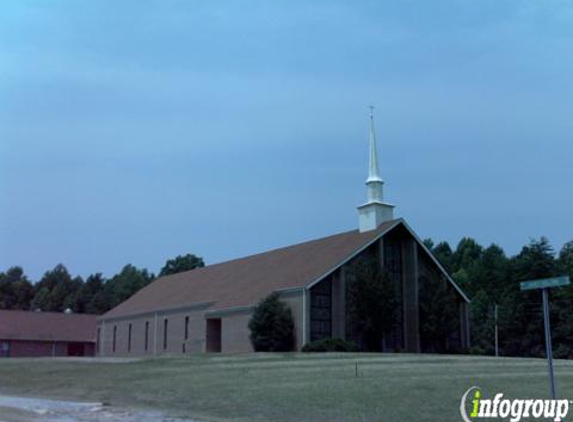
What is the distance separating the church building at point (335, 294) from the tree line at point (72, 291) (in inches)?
1843

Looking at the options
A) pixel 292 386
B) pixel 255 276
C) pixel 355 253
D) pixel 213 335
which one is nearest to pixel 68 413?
pixel 292 386

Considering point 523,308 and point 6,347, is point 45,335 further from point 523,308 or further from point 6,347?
point 523,308

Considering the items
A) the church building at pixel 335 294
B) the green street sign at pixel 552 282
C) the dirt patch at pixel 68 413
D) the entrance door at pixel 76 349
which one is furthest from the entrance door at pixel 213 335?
the green street sign at pixel 552 282

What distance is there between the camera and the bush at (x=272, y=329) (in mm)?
40938

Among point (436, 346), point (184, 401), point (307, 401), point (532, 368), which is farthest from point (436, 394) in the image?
point (436, 346)

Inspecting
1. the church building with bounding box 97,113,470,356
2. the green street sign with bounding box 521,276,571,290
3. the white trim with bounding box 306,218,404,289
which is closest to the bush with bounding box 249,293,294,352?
the church building with bounding box 97,113,470,356

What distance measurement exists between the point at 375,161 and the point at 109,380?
1090 inches

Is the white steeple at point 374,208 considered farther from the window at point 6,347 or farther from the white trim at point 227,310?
the window at point 6,347

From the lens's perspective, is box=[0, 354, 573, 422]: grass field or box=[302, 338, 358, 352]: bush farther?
box=[302, 338, 358, 352]: bush

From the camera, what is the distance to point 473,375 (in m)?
22.8

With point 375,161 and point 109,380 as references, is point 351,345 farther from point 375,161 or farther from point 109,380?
point 109,380

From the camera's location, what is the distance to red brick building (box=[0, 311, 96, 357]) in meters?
67.2

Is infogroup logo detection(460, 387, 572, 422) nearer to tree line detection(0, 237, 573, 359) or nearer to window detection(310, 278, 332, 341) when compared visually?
window detection(310, 278, 332, 341)

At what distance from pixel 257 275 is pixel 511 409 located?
113ft
